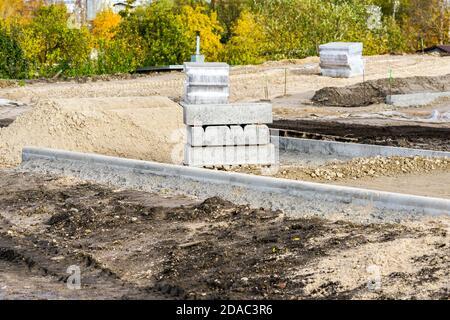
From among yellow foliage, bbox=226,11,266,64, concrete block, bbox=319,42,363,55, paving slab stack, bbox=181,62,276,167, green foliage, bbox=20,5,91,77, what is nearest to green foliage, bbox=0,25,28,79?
green foliage, bbox=20,5,91,77

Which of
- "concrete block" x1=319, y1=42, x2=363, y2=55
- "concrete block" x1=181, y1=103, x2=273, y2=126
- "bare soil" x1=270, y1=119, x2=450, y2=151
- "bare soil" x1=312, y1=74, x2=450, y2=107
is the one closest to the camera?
"concrete block" x1=181, y1=103, x2=273, y2=126

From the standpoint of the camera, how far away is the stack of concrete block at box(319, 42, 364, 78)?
36719 millimetres

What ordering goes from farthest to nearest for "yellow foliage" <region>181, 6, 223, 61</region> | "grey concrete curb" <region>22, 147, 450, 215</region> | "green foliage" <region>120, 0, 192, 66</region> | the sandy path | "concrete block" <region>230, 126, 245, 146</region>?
"yellow foliage" <region>181, 6, 223, 61</region> → "green foliage" <region>120, 0, 192, 66</region> → the sandy path → "concrete block" <region>230, 126, 245, 146</region> → "grey concrete curb" <region>22, 147, 450, 215</region>

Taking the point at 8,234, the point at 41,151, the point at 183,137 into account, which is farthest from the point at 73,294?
the point at 183,137

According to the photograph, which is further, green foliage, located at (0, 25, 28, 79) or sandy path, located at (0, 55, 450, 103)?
green foliage, located at (0, 25, 28, 79)

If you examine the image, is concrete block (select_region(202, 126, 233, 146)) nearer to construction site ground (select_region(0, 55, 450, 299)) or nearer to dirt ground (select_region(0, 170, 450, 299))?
construction site ground (select_region(0, 55, 450, 299))

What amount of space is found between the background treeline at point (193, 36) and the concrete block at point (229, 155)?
1104 inches

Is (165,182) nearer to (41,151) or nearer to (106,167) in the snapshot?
(106,167)

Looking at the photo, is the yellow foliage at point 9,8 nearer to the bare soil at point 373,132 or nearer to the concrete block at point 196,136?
the bare soil at point 373,132

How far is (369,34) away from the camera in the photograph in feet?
186

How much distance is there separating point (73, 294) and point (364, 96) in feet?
73.9

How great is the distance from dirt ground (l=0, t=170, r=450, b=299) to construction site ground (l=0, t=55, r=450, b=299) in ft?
0.05

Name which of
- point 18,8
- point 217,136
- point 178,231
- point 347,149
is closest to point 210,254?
point 178,231

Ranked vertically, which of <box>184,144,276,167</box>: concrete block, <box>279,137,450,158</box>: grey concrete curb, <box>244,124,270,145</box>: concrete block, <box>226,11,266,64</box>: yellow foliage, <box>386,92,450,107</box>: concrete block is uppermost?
<box>244,124,270,145</box>: concrete block
